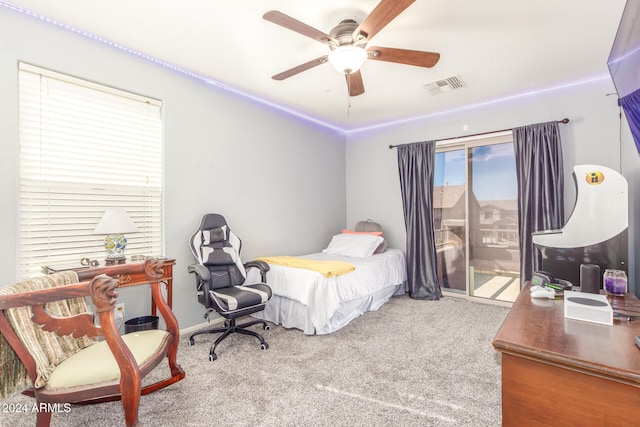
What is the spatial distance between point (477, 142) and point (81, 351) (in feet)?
15.1

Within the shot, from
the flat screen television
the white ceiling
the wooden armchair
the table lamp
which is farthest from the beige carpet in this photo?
the white ceiling

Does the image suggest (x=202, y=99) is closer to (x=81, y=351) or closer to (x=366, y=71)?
(x=366, y=71)

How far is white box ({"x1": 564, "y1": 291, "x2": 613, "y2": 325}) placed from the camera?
4.20ft

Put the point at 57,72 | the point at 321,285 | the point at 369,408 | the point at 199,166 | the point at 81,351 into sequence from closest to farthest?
the point at 81,351, the point at 369,408, the point at 57,72, the point at 321,285, the point at 199,166

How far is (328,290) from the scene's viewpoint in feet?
9.92

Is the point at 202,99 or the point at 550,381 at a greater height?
the point at 202,99

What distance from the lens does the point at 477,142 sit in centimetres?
420

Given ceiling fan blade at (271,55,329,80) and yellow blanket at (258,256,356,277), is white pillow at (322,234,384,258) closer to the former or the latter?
yellow blanket at (258,256,356,277)

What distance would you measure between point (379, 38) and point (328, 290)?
227 centimetres

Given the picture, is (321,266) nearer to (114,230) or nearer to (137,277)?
(137,277)

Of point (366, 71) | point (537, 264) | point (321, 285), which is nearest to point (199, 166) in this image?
point (321, 285)

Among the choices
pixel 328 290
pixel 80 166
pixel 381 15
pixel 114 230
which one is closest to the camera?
pixel 381 15

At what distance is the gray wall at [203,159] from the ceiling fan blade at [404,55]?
200 cm

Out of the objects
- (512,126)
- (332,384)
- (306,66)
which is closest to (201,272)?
(332,384)
